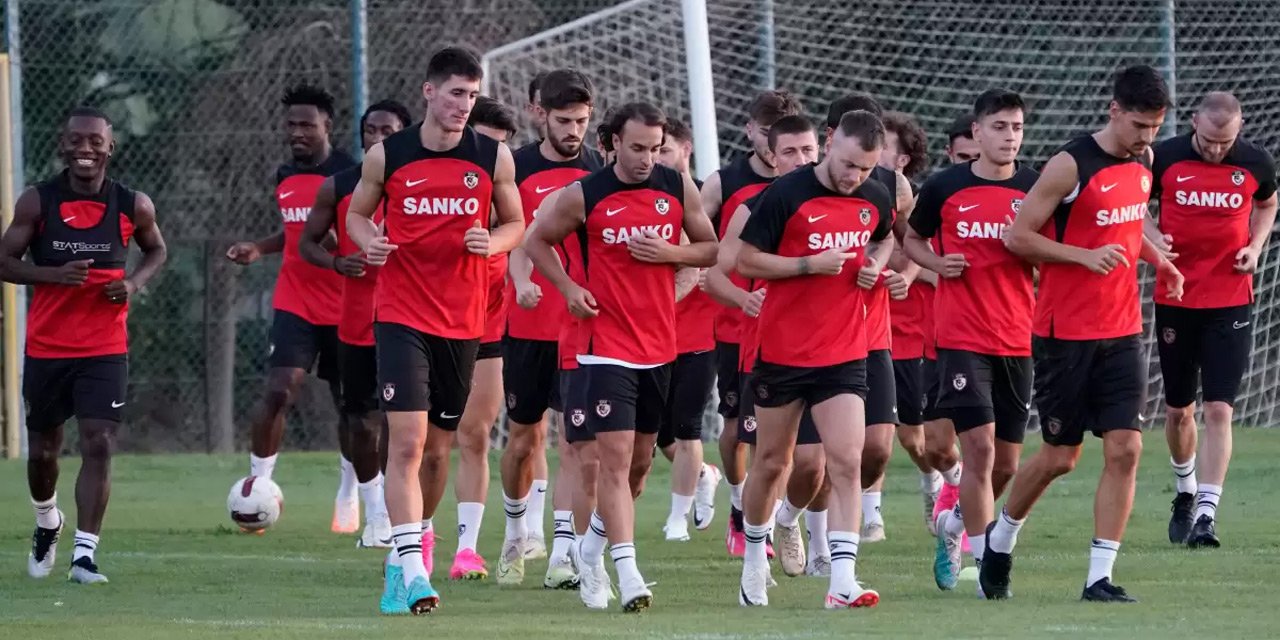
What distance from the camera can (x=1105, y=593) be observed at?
8531 mm

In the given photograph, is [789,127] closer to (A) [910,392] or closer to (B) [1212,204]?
(A) [910,392]

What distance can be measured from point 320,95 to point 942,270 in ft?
15.5

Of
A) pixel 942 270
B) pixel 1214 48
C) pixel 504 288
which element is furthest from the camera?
pixel 1214 48

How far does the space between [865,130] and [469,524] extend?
10.0 feet

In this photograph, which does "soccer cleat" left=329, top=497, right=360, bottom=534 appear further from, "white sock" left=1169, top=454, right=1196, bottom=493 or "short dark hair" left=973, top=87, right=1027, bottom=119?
"short dark hair" left=973, top=87, right=1027, bottom=119

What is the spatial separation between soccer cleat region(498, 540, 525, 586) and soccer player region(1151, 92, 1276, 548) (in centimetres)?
357

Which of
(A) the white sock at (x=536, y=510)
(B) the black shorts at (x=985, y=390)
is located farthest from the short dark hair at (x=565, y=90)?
(A) the white sock at (x=536, y=510)

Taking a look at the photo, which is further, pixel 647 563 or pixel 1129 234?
pixel 647 563

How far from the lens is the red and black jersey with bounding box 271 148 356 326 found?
12922 mm

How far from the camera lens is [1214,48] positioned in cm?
1861

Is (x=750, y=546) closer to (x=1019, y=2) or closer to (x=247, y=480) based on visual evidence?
(x=247, y=480)

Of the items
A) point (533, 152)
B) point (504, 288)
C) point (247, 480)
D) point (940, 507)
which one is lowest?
point (247, 480)

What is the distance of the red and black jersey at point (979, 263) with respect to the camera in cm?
969

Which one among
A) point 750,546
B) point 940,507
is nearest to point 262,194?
point 940,507
